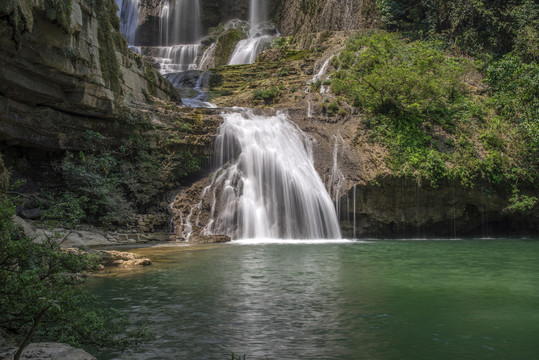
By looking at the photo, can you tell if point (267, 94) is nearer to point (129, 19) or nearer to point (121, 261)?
point (121, 261)

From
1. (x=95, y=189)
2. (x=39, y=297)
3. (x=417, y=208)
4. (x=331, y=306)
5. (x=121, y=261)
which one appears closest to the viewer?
(x=39, y=297)

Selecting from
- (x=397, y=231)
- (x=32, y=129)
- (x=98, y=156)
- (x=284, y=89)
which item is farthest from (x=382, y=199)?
(x=32, y=129)

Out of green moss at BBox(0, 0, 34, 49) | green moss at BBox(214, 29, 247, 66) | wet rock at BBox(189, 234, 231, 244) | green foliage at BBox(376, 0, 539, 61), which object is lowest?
wet rock at BBox(189, 234, 231, 244)

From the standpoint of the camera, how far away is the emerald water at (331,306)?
16.2ft

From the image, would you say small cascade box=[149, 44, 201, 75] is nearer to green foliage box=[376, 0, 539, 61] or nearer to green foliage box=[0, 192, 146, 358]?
green foliage box=[376, 0, 539, 61]

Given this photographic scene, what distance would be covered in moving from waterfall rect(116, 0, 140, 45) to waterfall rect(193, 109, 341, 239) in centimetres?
3587

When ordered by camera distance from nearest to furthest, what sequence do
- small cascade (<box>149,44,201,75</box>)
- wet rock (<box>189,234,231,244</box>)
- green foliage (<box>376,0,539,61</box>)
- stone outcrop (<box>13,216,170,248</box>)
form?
stone outcrop (<box>13,216,170,248</box>) → wet rock (<box>189,234,231,244</box>) → green foliage (<box>376,0,539,61</box>) → small cascade (<box>149,44,201,75</box>)

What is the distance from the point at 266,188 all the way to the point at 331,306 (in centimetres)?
1221

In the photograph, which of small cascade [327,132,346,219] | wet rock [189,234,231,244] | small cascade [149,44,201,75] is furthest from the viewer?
small cascade [149,44,201,75]

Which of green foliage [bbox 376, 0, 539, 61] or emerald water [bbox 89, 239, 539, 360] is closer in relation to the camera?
emerald water [bbox 89, 239, 539, 360]

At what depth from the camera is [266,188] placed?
1891cm

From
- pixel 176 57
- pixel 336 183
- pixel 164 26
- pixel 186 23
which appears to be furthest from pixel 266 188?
pixel 164 26

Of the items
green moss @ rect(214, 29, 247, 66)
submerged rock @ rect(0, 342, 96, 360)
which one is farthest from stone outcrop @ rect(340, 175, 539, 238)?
green moss @ rect(214, 29, 247, 66)

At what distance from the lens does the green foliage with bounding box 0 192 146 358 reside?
13.4 feet
